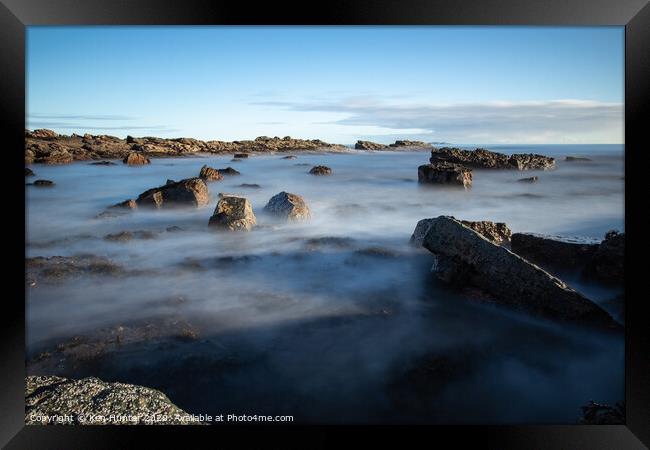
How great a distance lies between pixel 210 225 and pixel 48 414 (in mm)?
2601

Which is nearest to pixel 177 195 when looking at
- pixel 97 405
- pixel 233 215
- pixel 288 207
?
pixel 233 215

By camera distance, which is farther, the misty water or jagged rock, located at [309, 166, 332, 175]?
jagged rock, located at [309, 166, 332, 175]

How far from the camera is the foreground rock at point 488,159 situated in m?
6.50

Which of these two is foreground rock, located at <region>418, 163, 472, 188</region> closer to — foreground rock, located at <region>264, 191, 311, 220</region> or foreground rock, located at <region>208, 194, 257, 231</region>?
foreground rock, located at <region>264, 191, 311, 220</region>

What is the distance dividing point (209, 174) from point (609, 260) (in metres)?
5.03

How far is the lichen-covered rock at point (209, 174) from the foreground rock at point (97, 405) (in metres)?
3.71

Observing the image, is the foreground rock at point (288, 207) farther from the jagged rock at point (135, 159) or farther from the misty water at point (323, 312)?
the jagged rock at point (135, 159)

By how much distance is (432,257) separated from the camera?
183 inches

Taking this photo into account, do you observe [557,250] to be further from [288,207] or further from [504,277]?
[288,207]

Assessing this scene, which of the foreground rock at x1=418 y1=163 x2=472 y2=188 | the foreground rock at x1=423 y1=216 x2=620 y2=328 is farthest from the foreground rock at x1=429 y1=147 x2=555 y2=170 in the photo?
the foreground rock at x1=423 y1=216 x2=620 y2=328

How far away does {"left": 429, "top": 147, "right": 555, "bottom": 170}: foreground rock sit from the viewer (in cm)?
650

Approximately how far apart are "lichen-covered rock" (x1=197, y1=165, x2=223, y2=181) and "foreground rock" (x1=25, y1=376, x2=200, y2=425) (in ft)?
12.2

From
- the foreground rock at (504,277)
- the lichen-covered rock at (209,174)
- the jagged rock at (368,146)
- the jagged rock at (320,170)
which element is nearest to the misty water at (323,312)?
the foreground rock at (504,277)

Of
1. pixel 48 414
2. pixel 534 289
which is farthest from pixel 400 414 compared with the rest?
pixel 48 414
